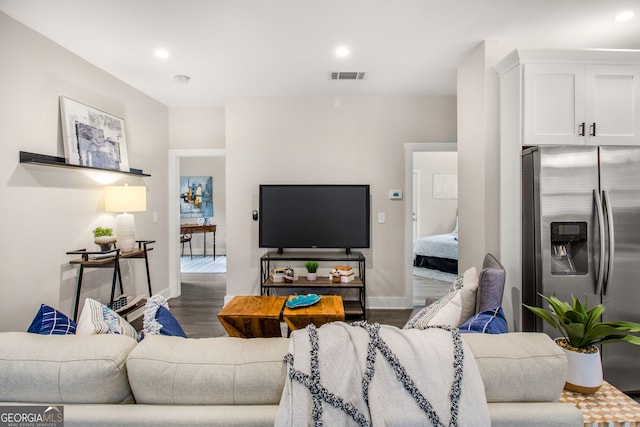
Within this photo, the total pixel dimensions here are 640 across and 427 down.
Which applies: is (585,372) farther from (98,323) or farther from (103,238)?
(103,238)

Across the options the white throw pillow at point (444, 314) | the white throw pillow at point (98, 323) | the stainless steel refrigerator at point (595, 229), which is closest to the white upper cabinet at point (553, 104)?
the stainless steel refrigerator at point (595, 229)

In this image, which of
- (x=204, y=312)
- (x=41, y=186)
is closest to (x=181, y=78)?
(x=41, y=186)

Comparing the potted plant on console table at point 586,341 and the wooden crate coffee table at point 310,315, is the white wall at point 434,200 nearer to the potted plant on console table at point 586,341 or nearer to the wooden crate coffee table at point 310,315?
the wooden crate coffee table at point 310,315

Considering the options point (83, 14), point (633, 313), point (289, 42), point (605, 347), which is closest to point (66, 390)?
point (83, 14)

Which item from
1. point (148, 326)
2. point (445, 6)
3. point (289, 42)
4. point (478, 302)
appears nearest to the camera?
point (148, 326)

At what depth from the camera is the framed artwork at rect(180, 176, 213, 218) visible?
8734mm

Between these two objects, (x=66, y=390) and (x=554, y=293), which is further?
(x=554, y=293)

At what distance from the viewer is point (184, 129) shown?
4.75 m

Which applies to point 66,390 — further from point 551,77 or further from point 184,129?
point 184,129

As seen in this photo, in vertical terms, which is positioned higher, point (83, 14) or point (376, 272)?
point (83, 14)

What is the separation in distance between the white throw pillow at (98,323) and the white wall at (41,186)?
1507 mm

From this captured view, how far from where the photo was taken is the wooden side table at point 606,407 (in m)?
1.16

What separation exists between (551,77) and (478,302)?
1779 mm

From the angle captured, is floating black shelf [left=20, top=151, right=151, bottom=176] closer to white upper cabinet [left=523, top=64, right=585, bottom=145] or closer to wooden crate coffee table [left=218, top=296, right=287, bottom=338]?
wooden crate coffee table [left=218, top=296, right=287, bottom=338]
